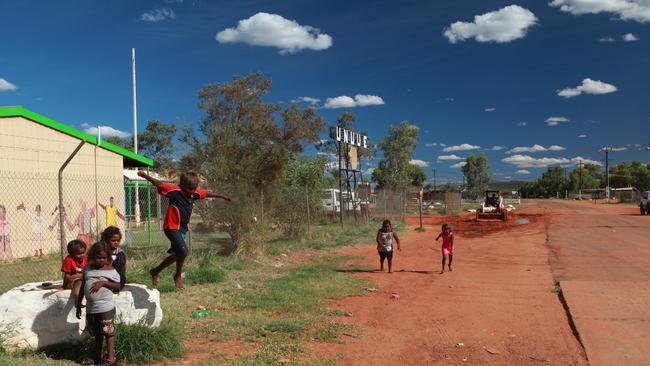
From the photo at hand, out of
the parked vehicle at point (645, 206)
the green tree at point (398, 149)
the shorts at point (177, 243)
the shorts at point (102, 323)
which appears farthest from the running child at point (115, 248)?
the green tree at point (398, 149)

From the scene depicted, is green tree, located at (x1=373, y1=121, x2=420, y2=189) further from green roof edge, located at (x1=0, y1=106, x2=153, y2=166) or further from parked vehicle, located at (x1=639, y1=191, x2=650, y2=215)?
green roof edge, located at (x1=0, y1=106, x2=153, y2=166)

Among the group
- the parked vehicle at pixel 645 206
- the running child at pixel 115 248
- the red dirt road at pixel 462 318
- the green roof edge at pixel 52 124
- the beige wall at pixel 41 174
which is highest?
the green roof edge at pixel 52 124

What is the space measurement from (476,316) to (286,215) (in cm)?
987

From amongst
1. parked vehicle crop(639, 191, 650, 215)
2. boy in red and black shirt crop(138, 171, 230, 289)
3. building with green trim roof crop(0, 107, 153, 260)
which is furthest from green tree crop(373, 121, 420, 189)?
boy in red and black shirt crop(138, 171, 230, 289)

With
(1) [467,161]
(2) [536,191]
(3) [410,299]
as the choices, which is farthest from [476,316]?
(2) [536,191]

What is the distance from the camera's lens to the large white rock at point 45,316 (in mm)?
4992

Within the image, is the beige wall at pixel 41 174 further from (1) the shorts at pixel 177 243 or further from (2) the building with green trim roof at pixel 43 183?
(1) the shorts at pixel 177 243

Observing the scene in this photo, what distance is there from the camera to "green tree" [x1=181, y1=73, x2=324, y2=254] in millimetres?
12258

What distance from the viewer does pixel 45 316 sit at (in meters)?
5.11

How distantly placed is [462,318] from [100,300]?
15.6 feet

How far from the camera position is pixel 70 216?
15.1 metres

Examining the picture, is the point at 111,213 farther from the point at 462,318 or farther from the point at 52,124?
the point at 462,318

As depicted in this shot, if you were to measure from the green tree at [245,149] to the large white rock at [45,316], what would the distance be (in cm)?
676

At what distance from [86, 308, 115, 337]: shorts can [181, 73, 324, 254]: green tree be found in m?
7.34
